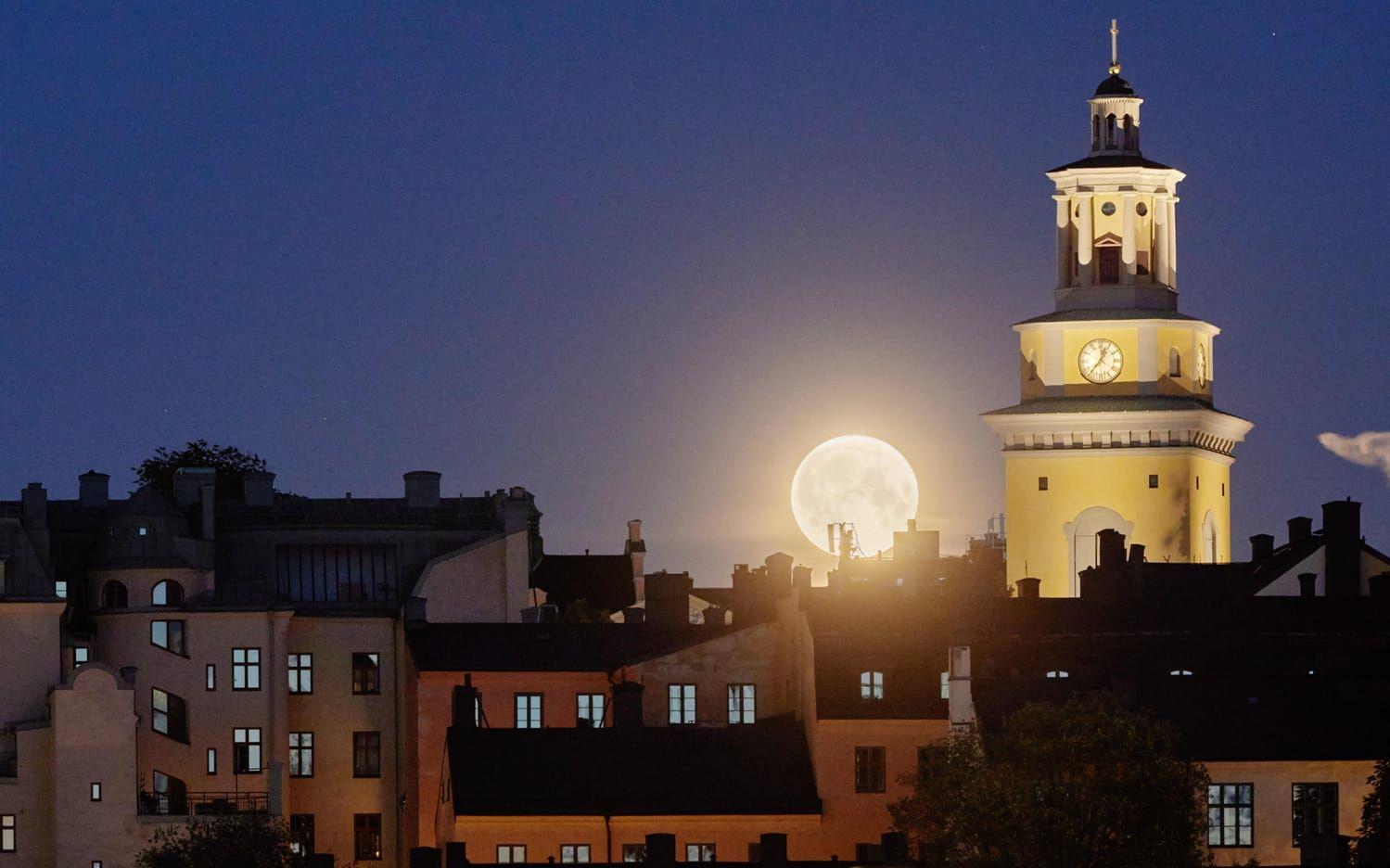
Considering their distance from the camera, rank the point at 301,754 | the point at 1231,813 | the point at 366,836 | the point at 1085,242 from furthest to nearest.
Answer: the point at 1085,242 < the point at 301,754 < the point at 366,836 < the point at 1231,813

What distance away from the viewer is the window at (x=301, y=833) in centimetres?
13550

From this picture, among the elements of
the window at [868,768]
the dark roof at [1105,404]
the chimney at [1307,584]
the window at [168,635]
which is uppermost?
the dark roof at [1105,404]

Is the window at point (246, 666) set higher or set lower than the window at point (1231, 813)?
higher

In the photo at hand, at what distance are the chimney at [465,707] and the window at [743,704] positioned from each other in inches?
307

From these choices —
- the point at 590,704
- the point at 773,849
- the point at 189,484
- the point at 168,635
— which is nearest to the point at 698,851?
the point at 773,849

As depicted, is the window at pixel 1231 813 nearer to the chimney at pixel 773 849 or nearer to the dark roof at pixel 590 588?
the chimney at pixel 773 849

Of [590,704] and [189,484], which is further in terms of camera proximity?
[189,484]

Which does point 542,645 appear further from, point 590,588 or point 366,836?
point 590,588

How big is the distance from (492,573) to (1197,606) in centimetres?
2683

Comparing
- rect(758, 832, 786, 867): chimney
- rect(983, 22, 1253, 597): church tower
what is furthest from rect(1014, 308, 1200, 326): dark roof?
rect(758, 832, 786, 867): chimney

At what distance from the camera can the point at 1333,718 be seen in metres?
120

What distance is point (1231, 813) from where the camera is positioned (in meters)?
116

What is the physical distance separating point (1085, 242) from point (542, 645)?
114 ft

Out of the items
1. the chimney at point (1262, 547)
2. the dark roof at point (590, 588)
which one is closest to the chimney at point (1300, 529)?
the chimney at point (1262, 547)
